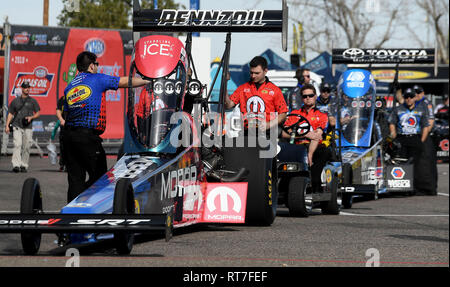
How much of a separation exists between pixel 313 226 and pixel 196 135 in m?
2.12

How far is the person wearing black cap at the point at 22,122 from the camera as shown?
17.1 meters

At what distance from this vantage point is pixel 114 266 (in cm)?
637

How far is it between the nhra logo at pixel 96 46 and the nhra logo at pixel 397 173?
1191 centimetres

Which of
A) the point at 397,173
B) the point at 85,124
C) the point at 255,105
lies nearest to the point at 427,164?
the point at 397,173

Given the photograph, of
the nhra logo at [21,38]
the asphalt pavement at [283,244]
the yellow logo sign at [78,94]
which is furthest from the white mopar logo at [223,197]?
the nhra logo at [21,38]

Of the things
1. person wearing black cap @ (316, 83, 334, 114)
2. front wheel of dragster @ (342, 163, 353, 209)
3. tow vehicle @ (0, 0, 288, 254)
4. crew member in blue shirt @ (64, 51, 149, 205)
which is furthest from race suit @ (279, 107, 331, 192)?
crew member in blue shirt @ (64, 51, 149, 205)

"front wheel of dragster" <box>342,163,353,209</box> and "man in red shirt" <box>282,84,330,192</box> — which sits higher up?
"man in red shirt" <box>282,84,330,192</box>

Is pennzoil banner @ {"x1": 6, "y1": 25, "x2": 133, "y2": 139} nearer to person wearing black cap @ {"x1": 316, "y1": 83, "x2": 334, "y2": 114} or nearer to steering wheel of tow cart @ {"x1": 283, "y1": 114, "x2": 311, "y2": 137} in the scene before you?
person wearing black cap @ {"x1": 316, "y1": 83, "x2": 334, "y2": 114}

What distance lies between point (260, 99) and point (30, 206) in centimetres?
433

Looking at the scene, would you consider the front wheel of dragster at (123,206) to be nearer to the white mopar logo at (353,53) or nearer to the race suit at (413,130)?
the white mopar logo at (353,53)

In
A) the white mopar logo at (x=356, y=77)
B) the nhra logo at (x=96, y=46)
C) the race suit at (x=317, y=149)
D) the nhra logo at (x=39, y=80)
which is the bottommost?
the race suit at (x=317, y=149)

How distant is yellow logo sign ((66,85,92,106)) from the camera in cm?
859

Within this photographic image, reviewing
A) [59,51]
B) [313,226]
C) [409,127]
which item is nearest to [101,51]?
[59,51]

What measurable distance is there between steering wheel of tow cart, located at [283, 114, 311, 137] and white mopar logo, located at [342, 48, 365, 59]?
4.08 metres
